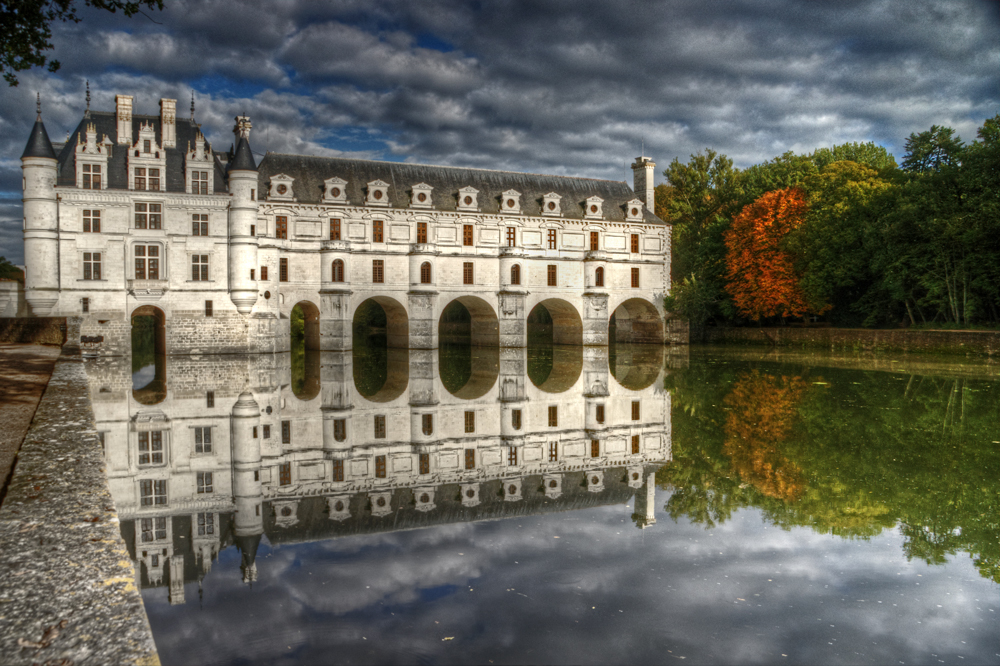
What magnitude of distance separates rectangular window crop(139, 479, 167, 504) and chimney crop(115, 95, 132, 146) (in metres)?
27.3

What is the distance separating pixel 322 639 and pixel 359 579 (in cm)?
100

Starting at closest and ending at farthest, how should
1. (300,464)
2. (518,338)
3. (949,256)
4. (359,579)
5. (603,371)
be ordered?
(359,579)
(300,464)
(603,371)
(949,256)
(518,338)

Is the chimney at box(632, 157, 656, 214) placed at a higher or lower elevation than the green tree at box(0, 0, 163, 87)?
higher

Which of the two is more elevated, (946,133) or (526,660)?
(946,133)

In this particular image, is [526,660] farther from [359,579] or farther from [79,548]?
[79,548]

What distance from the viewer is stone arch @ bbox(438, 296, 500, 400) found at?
19.8 metres

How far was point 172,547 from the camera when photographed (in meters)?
5.78

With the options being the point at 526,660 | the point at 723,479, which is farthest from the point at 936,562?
the point at 526,660

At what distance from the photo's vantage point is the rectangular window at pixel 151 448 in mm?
9180

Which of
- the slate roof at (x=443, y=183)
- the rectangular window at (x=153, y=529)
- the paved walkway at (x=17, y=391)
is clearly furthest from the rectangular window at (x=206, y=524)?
the slate roof at (x=443, y=183)

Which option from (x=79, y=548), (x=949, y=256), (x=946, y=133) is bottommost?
(x=79, y=548)

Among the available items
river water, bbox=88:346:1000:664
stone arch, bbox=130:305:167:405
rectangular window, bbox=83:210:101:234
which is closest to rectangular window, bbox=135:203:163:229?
rectangular window, bbox=83:210:101:234

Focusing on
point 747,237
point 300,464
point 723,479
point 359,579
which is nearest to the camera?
point 359,579

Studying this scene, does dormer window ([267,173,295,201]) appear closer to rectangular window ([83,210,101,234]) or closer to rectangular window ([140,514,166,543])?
rectangular window ([83,210,101,234])
